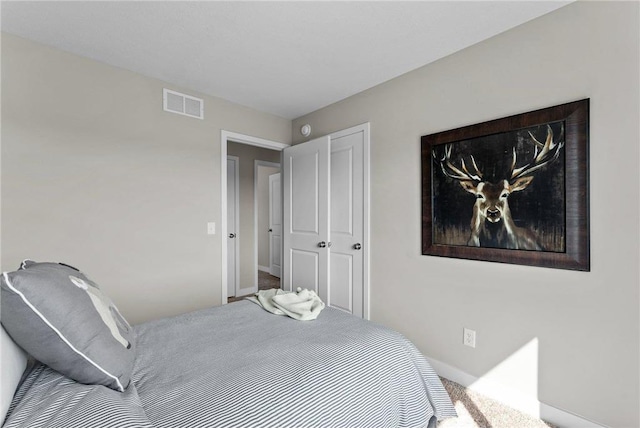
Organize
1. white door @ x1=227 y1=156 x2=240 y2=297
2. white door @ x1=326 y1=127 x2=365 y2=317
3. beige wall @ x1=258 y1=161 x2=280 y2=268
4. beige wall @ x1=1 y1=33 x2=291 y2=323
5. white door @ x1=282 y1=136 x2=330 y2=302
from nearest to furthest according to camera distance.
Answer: beige wall @ x1=1 y1=33 x2=291 y2=323
white door @ x1=326 y1=127 x2=365 y2=317
white door @ x1=282 y1=136 x2=330 y2=302
white door @ x1=227 y1=156 x2=240 y2=297
beige wall @ x1=258 y1=161 x2=280 y2=268

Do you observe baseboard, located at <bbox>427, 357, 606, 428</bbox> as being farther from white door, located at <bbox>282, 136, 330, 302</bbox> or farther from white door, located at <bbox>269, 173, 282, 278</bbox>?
white door, located at <bbox>269, 173, 282, 278</bbox>

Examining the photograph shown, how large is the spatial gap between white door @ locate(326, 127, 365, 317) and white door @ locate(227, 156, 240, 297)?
78.4 inches

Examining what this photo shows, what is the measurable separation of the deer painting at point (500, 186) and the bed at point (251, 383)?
1.03 meters

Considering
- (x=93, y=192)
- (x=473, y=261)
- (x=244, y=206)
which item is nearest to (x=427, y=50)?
(x=473, y=261)

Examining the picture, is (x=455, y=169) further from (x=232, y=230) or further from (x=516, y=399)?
(x=232, y=230)

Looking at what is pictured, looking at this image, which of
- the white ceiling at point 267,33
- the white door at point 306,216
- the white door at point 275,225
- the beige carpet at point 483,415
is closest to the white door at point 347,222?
the white door at point 306,216

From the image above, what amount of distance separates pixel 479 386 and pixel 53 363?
2.44 meters

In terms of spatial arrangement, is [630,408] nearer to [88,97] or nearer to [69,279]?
[69,279]

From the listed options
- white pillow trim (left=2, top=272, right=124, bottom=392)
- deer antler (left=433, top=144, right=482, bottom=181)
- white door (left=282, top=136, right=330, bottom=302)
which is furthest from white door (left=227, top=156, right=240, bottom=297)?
white pillow trim (left=2, top=272, right=124, bottom=392)

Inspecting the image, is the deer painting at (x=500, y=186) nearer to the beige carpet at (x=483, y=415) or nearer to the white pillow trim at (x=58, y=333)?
the beige carpet at (x=483, y=415)

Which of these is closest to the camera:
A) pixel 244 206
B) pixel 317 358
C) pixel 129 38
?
pixel 317 358

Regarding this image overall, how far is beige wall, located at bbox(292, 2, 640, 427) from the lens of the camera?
1619mm

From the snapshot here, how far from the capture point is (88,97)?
2.39 metres

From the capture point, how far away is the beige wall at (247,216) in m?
4.75
